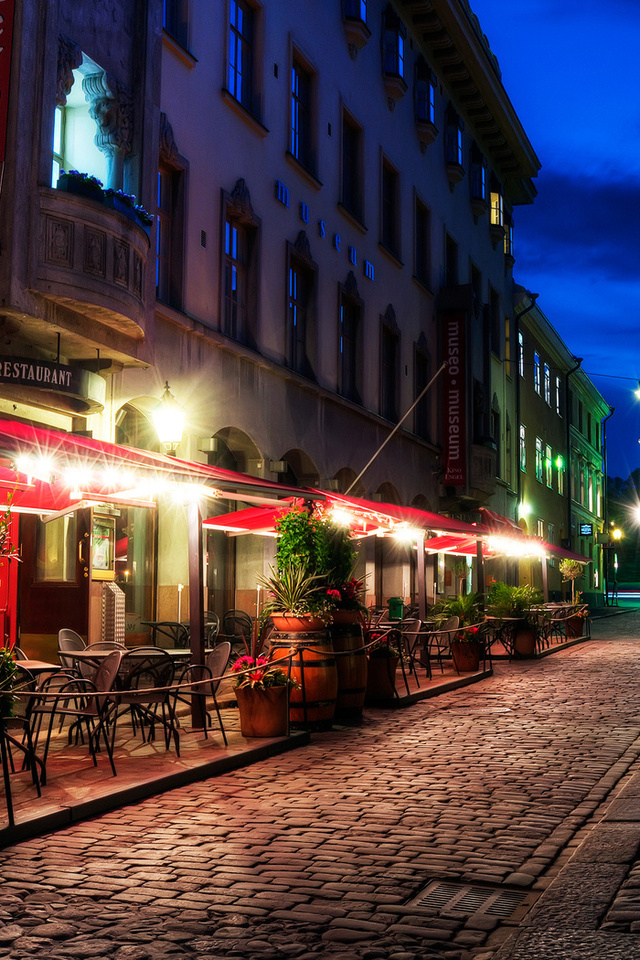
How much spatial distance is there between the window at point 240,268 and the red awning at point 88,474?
6.21 meters

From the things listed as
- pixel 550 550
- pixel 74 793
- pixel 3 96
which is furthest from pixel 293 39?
pixel 74 793

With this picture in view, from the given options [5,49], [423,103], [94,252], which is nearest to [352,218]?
[423,103]

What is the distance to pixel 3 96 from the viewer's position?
12562 mm

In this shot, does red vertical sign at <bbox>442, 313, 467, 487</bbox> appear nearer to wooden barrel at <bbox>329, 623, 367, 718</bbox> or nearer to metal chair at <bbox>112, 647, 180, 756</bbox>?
wooden barrel at <bbox>329, 623, 367, 718</bbox>

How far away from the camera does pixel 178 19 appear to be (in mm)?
18000

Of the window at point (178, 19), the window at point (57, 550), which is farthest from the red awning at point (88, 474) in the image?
the window at point (178, 19)

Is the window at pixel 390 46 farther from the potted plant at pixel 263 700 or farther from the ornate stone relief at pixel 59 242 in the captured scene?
the potted plant at pixel 263 700

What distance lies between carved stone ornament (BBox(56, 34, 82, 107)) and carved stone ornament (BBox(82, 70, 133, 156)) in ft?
2.40

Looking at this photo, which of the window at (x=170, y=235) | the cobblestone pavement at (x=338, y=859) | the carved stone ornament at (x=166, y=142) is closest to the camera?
the cobblestone pavement at (x=338, y=859)

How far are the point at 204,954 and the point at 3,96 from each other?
10.5 meters

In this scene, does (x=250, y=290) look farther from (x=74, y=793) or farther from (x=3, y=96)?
(x=74, y=793)

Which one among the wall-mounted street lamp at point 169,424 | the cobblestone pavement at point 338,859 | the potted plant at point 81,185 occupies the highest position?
the potted plant at point 81,185

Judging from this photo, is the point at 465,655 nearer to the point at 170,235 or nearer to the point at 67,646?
the point at 170,235

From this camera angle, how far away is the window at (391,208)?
29281 millimetres
